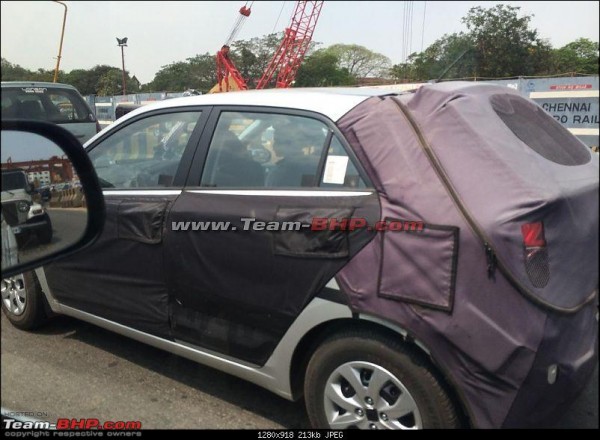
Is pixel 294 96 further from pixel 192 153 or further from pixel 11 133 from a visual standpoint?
pixel 11 133

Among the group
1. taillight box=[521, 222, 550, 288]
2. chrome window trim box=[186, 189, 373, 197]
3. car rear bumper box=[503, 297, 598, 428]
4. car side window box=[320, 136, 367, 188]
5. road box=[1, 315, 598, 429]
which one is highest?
car side window box=[320, 136, 367, 188]

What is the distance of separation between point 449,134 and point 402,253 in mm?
530

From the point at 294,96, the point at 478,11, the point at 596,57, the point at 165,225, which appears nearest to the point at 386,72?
the point at 478,11

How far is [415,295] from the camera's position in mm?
1979

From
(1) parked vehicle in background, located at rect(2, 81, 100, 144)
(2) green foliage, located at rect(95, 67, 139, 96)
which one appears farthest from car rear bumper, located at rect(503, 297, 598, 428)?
(1) parked vehicle in background, located at rect(2, 81, 100, 144)

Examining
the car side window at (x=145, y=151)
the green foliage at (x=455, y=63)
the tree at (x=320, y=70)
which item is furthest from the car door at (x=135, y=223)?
the tree at (x=320, y=70)

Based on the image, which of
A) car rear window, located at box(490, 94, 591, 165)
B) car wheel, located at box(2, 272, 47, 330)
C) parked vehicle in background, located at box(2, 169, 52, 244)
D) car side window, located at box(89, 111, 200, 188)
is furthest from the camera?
car wheel, located at box(2, 272, 47, 330)

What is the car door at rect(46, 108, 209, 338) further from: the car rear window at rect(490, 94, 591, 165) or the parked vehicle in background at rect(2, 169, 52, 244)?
the car rear window at rect(490, 94, 591, 165)

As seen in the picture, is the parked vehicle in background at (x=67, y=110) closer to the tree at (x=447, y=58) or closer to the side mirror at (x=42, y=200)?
the tree at (x=447, y=58)

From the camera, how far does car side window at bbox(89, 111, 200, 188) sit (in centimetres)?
295

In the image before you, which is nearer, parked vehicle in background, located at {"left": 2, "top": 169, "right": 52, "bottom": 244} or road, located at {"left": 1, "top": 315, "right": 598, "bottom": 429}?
parked vehicle in background, located at {"left": 2, "top": 169, "right": 52, "bottom": 244}

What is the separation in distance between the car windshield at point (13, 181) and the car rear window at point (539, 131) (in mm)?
1870

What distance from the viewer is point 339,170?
7.64 ft

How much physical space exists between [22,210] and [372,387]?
1.45 metres
